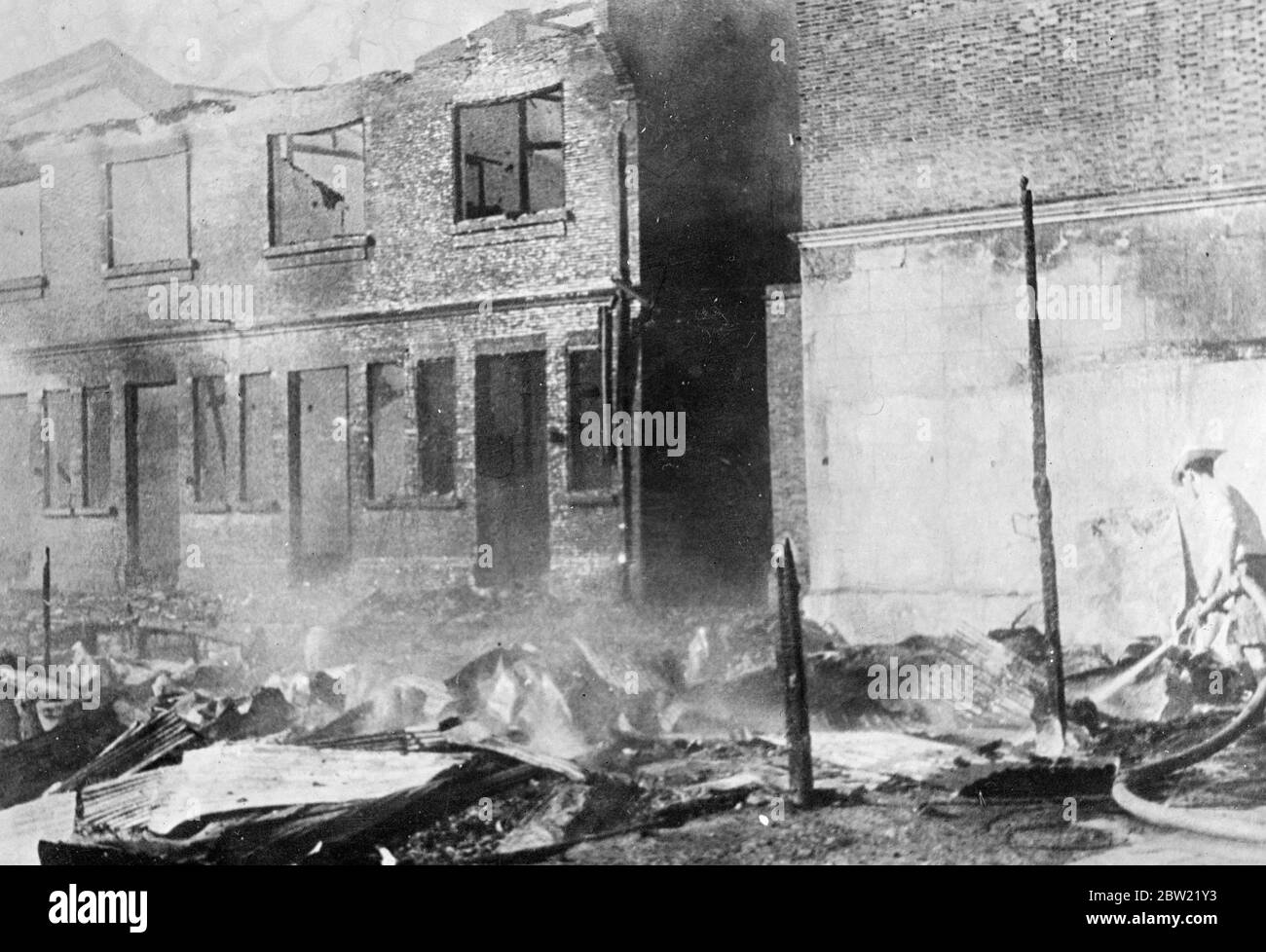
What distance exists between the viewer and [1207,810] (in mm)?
5383

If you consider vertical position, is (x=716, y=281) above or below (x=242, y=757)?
above

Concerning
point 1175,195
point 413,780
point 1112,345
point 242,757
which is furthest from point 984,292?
point 242,757

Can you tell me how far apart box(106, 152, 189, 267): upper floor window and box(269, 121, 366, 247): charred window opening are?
54 centimetres

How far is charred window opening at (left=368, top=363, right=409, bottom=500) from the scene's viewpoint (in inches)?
233

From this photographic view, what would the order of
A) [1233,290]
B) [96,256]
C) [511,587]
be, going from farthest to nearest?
[96,256]
[511,587]
[1233,290]

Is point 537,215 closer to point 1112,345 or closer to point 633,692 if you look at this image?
point 633,692

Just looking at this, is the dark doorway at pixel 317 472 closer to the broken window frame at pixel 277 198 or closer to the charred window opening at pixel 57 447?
the broken window frame at pixel 277 198

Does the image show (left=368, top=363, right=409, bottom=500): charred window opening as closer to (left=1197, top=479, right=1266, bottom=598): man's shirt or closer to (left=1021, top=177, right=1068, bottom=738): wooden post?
(left=1021, top=177, right=1068, bottom=738): wooden post

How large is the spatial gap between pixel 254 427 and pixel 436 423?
3.52ft

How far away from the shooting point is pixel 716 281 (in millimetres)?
5590

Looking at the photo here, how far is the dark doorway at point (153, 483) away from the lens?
605cm

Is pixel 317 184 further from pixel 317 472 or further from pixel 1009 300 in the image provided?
pixel 1009 300

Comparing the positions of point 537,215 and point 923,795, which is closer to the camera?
point 923,795
